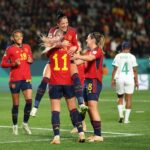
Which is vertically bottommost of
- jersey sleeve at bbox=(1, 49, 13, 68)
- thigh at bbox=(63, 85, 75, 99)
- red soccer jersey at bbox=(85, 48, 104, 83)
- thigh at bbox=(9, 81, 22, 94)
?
thigh at bbox=(63, 85, 75, 99)

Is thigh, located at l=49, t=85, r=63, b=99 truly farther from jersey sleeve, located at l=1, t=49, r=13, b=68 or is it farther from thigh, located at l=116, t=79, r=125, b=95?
thigh, located at l=116, t=79, r=125, b=95

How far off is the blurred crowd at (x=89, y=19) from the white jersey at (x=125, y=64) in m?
16.4

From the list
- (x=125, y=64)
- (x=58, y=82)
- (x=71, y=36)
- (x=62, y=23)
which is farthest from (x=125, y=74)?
(x=58, y=82)

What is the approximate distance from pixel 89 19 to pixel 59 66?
2733cm

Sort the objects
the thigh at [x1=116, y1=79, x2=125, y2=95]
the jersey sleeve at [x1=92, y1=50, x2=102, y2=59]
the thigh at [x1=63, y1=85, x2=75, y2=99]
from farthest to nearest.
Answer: the thigh at [x1=116, y1=79, x2=125, y2=95] < the jersey sleeve at [x1=92, y1=50, x2=102, y2=59] < the thigh at [x1=63, y1=85, x2=75, y2=99]

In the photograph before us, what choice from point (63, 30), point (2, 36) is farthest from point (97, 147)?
point (2, 36)

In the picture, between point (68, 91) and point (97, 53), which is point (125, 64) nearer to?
point (97, 53)

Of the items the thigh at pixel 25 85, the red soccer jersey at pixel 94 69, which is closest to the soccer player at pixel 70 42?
the red soccer jersey at pixel 94 69

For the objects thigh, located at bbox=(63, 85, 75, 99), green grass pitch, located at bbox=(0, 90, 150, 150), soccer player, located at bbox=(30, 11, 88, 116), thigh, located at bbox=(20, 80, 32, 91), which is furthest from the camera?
thigh, located at bbox=(20, 80, 32, 91)

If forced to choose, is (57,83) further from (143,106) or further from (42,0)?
(42,0)

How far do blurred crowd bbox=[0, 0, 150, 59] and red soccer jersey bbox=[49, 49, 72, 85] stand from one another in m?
21.9

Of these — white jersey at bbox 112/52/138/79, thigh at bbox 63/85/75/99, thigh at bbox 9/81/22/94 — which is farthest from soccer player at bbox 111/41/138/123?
thigh at bbox 63/85/75/99

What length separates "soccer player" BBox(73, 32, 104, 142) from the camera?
15516 mm

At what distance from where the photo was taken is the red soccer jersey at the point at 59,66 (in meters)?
14.9
